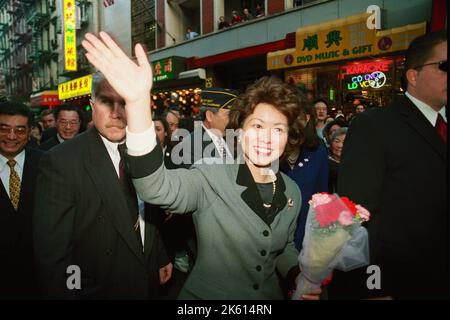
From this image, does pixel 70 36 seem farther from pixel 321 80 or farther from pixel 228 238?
pixel 228 238

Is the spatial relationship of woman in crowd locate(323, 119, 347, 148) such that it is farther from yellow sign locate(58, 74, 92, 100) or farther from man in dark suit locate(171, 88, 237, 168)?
yellow sign locate(58, 74, 92, 100)

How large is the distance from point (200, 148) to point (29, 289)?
223 cm

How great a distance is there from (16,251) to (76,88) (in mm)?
20266

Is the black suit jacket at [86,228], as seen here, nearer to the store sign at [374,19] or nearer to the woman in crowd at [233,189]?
the woman in crowd at [233,189]

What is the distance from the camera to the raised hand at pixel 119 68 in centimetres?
152

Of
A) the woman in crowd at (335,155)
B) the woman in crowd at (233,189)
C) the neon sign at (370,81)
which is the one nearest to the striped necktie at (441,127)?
the woman in crowd at (233,189)

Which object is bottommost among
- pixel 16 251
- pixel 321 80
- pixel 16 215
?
pixel 16 251

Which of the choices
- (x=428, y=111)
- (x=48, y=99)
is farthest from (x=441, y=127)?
(x=48, y=99)

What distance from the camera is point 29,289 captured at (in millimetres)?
2828

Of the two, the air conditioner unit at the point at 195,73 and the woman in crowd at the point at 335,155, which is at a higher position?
the air conditioner unit at the point at 195,73

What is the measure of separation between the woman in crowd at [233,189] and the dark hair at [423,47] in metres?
0.77

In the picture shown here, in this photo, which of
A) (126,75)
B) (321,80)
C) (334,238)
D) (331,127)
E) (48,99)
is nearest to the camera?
(126,75)

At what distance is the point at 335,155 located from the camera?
4832 mm

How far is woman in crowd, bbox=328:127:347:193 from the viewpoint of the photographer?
15.3 feet
